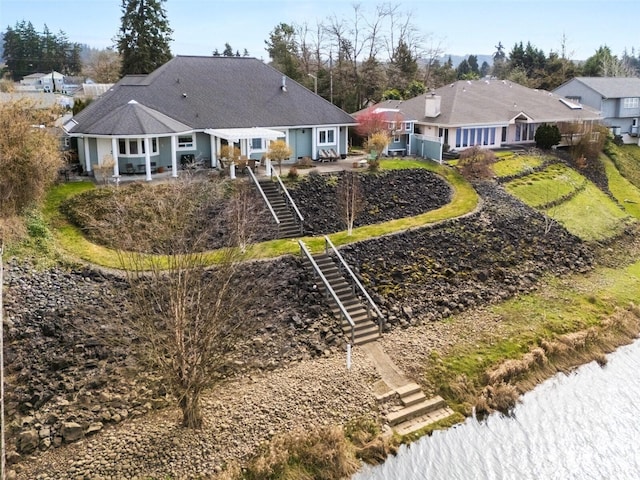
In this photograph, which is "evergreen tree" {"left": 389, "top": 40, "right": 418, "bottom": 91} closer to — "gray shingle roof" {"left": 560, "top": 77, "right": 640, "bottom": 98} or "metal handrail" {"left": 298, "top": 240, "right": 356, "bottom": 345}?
"gray shingle roof" {"left": 560, "top": 77, "right": 640, "bottom": 98}

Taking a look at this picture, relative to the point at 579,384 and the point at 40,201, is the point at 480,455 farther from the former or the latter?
the point at 40,201

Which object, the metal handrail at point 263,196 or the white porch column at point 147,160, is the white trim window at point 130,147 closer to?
the white porch column at point 147,160

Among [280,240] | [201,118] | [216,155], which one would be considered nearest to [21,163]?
[216,155]

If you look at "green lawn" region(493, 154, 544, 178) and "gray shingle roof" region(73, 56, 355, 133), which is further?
"green lawn" region(493, 154, 544, 178)

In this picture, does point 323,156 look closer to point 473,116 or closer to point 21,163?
point 473,116

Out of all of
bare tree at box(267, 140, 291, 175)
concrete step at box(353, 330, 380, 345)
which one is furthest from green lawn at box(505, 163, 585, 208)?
concrete step at box(353, 330, 380, 345)

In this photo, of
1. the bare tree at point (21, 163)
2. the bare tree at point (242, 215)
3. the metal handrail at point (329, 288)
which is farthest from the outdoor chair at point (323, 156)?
the bare tree at point (21, 163)
